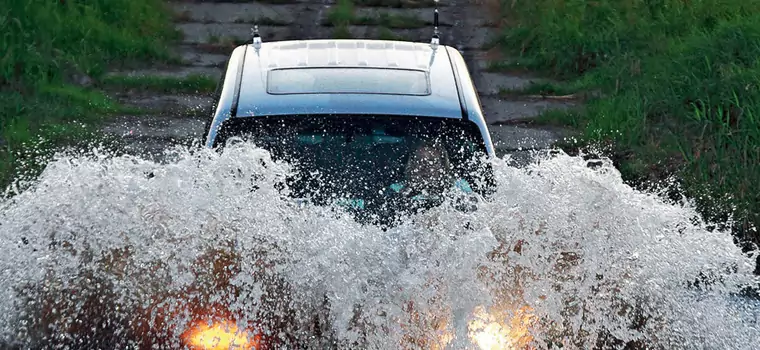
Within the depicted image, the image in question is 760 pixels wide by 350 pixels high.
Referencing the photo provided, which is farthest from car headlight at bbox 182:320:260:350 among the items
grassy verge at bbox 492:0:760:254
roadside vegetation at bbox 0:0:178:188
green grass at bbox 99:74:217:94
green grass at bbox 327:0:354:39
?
green grass at bbox 327:0:354:39

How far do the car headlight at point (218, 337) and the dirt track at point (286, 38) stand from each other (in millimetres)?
4193

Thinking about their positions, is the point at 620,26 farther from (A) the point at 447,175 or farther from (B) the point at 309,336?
(B) the point at 309,336

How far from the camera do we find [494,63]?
32.5ft

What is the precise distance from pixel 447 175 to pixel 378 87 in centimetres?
57

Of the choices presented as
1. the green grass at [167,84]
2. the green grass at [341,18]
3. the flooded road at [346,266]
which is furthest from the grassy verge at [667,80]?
the green grass at [167,84]

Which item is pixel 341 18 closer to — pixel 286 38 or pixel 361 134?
pixel 286 38

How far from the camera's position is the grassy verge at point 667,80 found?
682cm

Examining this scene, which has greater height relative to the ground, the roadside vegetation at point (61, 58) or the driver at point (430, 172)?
the driver at point (430, 172)

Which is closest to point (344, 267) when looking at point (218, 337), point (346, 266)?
point (346, 266)

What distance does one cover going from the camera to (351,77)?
16.0 feet

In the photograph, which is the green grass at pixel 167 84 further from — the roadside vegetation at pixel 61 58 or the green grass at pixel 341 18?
the green grass at pixel 341 18

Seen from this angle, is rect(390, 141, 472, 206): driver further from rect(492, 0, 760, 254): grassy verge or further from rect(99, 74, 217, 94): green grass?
rect(99, 74, 217, 94): green grass

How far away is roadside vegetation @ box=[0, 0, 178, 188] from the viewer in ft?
25.2

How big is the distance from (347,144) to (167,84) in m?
5.08
